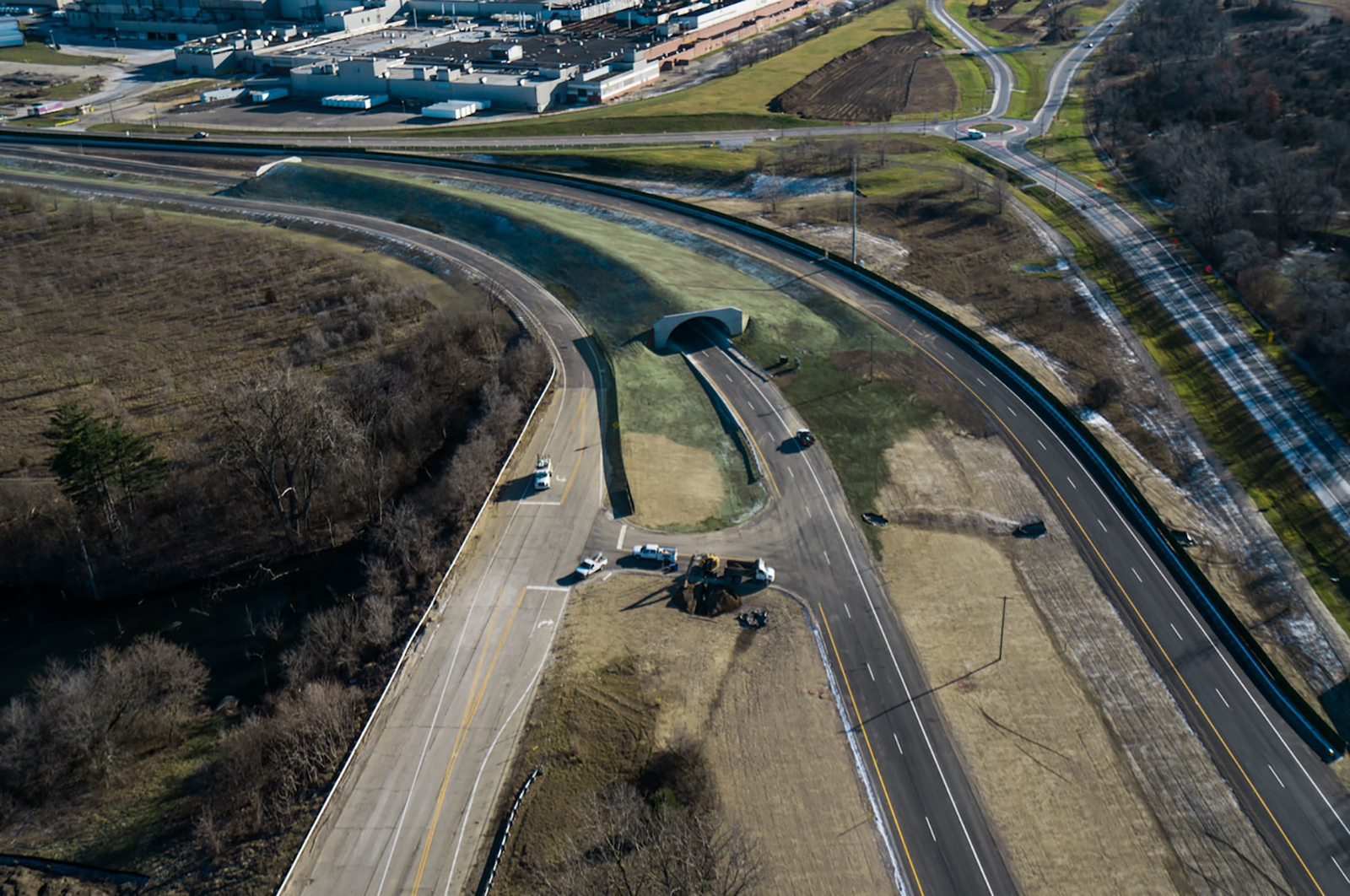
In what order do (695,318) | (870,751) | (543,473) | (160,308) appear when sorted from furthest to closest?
1. (160,308)
2. (695,318)
3. (543,473)
4. (870,751)

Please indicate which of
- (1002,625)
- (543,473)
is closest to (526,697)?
(543,473)

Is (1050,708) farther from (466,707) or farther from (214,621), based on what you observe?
(214,621)

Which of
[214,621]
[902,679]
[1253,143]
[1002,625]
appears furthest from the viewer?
[1253,143]

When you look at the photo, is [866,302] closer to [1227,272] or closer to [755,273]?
[755,273]

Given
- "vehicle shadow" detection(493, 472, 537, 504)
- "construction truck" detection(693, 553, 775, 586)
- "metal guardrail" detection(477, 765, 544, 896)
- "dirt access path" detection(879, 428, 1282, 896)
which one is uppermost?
"vehicle shadow" detection(493, 472, 537, 504)

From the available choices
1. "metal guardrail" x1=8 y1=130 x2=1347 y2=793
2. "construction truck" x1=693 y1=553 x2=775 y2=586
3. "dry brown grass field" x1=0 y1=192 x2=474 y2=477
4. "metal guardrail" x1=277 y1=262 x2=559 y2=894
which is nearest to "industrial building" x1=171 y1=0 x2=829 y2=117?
"metal guardrail" x1=8 y1=130 x2=1347 y2=793

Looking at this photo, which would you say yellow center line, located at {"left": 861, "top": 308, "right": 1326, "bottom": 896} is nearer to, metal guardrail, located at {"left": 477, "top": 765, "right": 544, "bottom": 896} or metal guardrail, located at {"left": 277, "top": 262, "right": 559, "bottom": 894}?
metal guardrail, located at {"left": 277, "top": 262, "right": 559, "bottom": 894}

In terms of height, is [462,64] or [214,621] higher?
[462,64]
